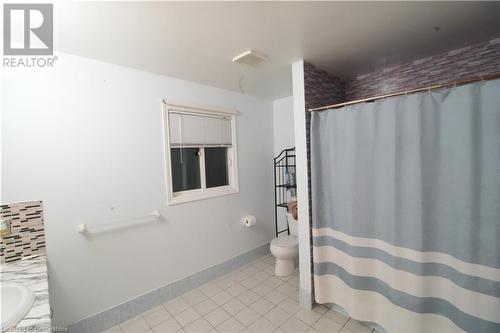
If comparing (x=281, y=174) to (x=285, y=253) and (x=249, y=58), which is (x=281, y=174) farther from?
(x=249, y=58)

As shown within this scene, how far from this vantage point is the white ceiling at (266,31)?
1.22m

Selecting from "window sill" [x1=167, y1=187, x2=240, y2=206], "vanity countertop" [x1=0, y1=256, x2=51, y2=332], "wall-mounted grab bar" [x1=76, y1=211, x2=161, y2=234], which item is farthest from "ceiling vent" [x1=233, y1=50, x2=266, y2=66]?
"vanity countertop" [x1=0, y1=256, x2=51, y2=332]

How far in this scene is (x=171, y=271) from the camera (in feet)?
7.20

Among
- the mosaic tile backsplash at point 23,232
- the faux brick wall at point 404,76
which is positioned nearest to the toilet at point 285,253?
the faux brick wall at point 404,76

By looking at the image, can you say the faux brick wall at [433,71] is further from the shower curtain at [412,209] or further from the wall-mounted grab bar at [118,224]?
the wall-mounted grab bar at [118,224]

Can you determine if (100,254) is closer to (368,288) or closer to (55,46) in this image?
(55,46)

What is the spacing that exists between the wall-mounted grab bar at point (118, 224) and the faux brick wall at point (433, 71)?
2418mm

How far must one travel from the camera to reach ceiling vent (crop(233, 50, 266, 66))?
1.72 m

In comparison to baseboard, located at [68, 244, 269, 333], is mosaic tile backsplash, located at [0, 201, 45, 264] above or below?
above

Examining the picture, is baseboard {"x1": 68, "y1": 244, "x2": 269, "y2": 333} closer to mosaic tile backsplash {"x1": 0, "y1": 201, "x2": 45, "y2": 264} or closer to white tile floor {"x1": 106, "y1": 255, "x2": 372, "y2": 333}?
Answer: white tile floor {"x1": 106, "y1": 255, "x2": 372, "y2": 333}

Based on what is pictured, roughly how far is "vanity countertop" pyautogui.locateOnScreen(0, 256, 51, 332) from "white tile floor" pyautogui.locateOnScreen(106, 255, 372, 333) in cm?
83

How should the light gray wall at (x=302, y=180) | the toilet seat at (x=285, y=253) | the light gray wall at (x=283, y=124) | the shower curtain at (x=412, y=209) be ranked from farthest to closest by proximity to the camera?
the light gray wall at (x=283, y=124) < the toilet seat at (x=285, y=253) < the light gray wall at (x=302, y=180) < the shower curtain at (x=412, y=209)

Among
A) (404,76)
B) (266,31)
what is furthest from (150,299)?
(404,76)

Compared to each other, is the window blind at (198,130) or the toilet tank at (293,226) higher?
the window blind at (198,130)
